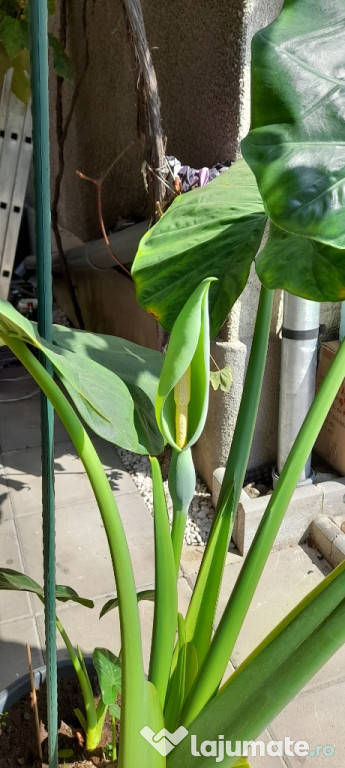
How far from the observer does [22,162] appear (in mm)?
3885

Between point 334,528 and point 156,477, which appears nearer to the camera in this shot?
point 156,477

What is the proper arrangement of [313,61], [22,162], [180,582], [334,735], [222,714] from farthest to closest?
[22,162], [180,582], [334,735], [222,714], [313,61]

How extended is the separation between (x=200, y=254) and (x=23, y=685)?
3.59 feet

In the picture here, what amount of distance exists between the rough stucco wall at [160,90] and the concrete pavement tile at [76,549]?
5.25ft

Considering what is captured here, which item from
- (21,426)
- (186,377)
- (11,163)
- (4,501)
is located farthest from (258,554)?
(11,163)

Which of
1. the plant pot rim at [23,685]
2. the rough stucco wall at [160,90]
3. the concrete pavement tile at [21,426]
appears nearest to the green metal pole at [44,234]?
the plant pot rim at [23,685]

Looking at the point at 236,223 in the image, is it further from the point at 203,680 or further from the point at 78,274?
the point at 78,274

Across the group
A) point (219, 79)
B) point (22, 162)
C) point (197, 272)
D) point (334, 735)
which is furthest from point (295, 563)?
point (22, 162)

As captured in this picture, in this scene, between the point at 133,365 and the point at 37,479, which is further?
the point at 37,479

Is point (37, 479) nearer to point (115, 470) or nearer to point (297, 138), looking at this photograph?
point (115, 470)

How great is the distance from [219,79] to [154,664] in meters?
2.11

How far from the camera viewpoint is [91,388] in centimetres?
91

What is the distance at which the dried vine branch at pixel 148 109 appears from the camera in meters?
2.28

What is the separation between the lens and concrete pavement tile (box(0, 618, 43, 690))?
209 cm
